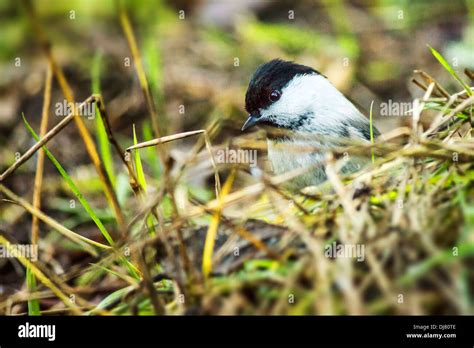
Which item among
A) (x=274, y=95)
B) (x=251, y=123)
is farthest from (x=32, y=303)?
(x=274, y=95)

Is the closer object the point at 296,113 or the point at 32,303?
the point at 32,303

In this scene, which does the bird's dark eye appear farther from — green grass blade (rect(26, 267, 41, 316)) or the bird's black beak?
green grass blade (rect(26, 267, 41, 316))

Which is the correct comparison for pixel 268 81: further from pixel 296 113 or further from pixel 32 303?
pixel 32 303

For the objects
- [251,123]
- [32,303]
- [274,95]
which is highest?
[274,95]

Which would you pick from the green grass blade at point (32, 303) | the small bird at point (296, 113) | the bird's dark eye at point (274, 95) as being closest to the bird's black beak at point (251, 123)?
the small bird at point (296, 113)

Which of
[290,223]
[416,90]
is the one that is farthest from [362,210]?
[416,90]
